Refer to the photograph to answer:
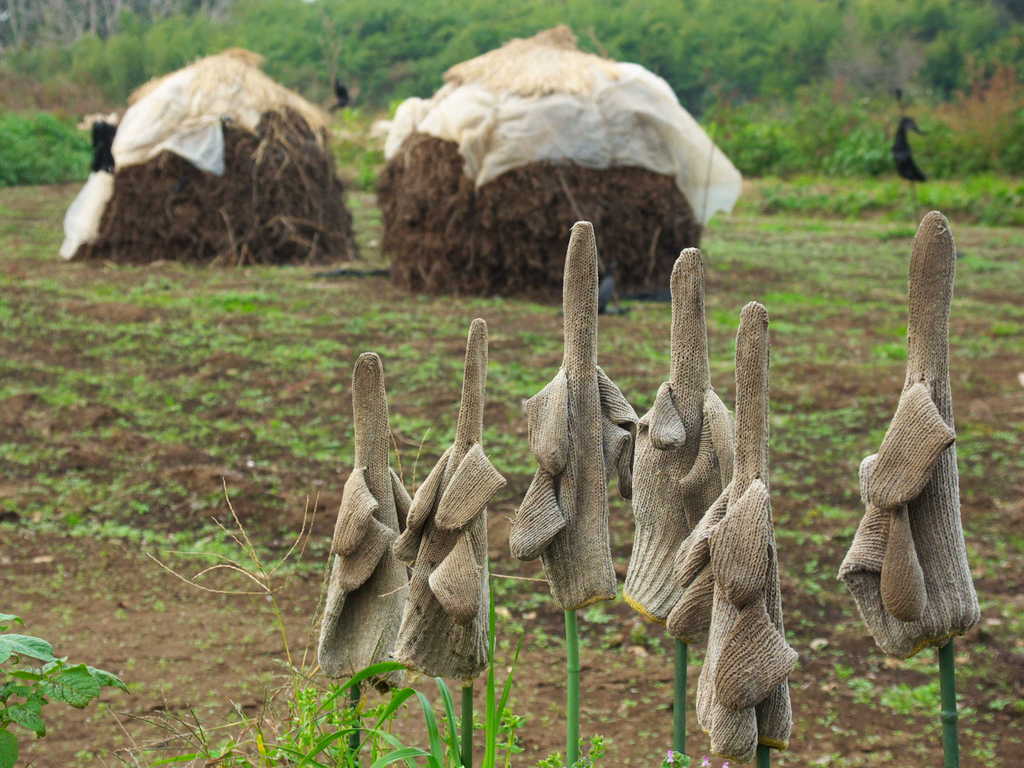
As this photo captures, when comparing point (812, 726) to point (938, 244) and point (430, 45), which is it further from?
point (430, 45)

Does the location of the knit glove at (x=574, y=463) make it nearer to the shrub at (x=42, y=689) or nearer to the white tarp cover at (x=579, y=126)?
the shrub at (x=42, y=689)

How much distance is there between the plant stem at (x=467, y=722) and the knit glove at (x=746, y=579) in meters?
0.39

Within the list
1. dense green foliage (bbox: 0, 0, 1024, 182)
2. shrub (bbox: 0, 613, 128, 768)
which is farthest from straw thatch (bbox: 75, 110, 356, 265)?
dense green foliage (bbox: 0, 0, 1024, 182)

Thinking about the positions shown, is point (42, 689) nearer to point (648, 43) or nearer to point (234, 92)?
point (234, 92)

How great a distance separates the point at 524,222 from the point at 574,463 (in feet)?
25.4

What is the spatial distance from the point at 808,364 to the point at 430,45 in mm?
32960

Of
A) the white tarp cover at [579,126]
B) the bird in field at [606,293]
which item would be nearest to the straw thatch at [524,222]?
the white tarp cover at [579,126]

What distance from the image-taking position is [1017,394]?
6.10 m

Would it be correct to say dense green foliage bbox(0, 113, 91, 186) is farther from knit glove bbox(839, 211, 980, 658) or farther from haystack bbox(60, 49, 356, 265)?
knit glove bbox(839, 211, 980, 658)

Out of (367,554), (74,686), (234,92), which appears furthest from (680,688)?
(234,92)

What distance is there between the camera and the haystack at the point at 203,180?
10914mm

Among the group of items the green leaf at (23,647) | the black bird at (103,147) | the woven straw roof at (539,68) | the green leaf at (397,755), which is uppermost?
the woven straw roof at (539,68)

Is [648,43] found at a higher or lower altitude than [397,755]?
higher

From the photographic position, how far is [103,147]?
10.9 m
